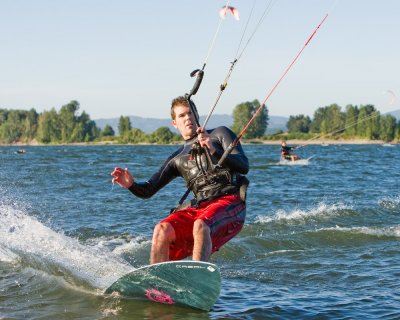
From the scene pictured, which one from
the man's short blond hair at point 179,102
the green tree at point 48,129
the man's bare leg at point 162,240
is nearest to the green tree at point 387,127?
the green tree at point 48,129

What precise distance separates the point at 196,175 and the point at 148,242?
5144 millimetres

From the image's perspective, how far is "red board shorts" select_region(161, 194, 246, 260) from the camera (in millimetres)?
7457

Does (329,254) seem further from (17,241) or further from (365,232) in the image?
(17,241)

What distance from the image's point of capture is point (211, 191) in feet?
25.5

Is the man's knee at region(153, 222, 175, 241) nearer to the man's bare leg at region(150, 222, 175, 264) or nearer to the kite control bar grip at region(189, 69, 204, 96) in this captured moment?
the man's bare leg at region(150, 222, 175, 264)

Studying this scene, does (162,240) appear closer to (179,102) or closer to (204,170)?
(204,170)

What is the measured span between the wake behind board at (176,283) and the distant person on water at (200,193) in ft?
0.46

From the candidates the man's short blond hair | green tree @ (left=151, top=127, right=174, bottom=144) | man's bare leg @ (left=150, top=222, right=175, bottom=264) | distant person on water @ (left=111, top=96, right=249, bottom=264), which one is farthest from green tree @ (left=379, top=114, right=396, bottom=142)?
man's bare leg @ (left=150, top=222, right=175, bottom=264)

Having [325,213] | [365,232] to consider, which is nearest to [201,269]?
[365,232]

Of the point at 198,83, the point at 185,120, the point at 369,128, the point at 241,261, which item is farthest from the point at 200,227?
the point at 369,128

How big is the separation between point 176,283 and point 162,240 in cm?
50

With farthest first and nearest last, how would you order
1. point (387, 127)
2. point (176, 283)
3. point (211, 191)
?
point (387, 127)
point (211, 191)
point (176, 283)

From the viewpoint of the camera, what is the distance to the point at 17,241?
33.4 feet

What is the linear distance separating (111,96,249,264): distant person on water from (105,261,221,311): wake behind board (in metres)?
0.14
